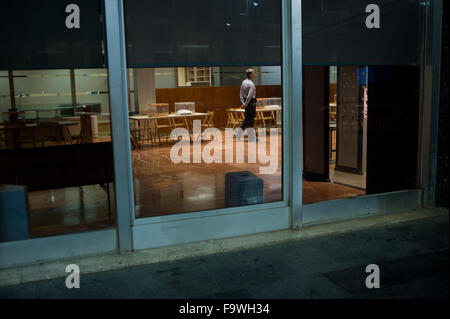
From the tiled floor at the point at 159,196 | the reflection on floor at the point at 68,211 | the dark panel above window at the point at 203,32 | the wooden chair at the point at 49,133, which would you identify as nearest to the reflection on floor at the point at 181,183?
the tiled floor at the point at 159,196

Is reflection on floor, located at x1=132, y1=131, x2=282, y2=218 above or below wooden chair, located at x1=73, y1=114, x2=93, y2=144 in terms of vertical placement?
below

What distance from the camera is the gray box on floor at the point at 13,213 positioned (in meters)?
3.93

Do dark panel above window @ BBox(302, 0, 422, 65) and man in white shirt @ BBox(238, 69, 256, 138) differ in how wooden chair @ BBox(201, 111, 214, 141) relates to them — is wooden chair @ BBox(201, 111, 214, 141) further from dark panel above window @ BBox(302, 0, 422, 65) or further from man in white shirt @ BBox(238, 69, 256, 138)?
dark panel above window @ BBox(302, 0, 422, 65)

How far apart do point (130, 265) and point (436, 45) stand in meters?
3.85

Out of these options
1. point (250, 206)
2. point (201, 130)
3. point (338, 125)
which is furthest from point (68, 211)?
point (201, 130)

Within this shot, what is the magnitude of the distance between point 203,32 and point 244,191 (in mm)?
1691

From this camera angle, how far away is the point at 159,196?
5926 millimetres

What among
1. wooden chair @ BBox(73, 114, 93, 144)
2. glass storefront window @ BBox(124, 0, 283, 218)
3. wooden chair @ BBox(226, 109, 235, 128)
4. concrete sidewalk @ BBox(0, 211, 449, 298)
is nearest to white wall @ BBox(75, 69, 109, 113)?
glass storefront window @ BBox(124, 0, 283, 218)

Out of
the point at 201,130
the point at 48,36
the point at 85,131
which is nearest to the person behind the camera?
the point at 48,36

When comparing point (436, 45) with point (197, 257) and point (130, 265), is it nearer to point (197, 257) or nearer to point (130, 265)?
point (197, 257)

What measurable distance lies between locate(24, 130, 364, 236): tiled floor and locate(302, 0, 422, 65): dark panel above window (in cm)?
143

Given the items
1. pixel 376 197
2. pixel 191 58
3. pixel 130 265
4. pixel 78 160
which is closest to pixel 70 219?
pixel 78 160

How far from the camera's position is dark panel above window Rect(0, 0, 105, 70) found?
369 cm

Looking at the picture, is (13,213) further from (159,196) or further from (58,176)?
(159,196)
